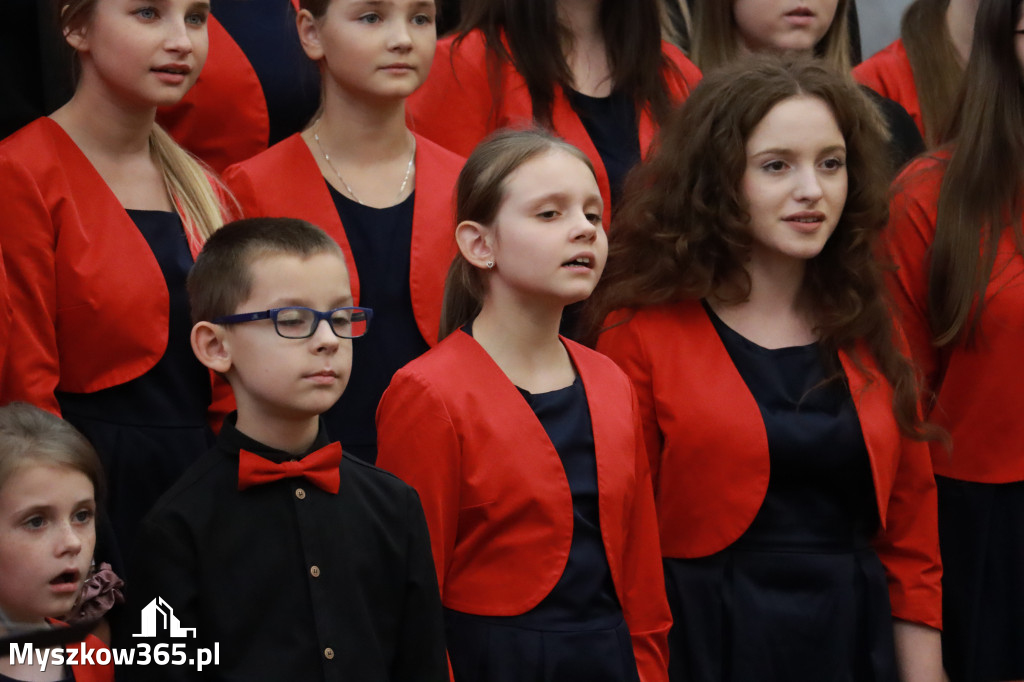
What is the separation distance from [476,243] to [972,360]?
107 cm

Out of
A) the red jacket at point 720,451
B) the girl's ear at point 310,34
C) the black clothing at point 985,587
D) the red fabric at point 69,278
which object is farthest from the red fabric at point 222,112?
the black clothing at point 985,587

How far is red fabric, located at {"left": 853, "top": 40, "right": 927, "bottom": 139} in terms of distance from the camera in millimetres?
3572

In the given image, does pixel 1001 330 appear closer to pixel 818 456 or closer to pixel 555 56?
pixel 818 456

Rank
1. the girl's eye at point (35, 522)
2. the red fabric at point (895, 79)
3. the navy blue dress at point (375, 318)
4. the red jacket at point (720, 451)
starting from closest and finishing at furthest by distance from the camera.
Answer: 1. the girl's eye at point (35, 522)
2. the red jacket at point (720, 451)
3. the navy blue dress at point (375, 318)
4. the red fabric at point (895, 79)

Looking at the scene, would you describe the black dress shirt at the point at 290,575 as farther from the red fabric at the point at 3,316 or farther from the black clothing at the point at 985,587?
the black clothing at the point at 985,587

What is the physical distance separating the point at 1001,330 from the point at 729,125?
0.69m

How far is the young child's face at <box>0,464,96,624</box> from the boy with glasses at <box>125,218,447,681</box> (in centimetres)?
13

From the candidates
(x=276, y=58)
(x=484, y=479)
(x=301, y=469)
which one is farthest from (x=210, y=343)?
(x=276, y=58)

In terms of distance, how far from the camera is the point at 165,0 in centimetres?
261

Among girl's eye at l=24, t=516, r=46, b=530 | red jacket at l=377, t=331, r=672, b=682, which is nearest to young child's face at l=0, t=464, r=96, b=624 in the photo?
girl's eye at l=24, t=516, r=46, b=530

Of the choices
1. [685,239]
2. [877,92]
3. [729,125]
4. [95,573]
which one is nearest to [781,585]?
[685,239]

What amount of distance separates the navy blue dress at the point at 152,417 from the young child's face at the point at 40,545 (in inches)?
12.7

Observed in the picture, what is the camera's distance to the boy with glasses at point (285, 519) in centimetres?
202

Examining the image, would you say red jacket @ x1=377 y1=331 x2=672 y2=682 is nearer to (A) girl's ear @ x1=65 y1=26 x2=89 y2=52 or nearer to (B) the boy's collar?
(B) the boy's collar
